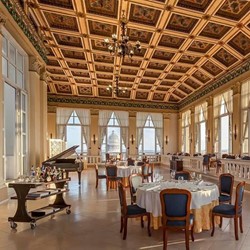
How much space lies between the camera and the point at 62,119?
16484 millimetres

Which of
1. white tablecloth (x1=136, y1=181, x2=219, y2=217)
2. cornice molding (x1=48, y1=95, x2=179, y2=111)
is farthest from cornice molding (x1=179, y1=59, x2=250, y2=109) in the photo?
white tablecloth (x1=136, y1=181, x2=219, y2=217)

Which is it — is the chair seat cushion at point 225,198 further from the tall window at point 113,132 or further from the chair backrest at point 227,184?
the tall window at point 113,132

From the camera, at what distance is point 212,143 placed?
13.5 meters

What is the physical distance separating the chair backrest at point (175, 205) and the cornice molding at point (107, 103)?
14.1 meters

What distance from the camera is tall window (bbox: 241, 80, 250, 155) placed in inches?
421

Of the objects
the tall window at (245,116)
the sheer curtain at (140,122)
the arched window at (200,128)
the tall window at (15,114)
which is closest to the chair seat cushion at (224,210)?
the tall window at (15,114)

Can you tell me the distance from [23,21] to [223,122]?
33.3ft

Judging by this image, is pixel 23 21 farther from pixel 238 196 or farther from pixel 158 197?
pixel 238 196

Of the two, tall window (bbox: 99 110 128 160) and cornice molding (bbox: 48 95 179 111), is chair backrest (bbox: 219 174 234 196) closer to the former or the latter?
tall window (bbox: 99 110 128 160)

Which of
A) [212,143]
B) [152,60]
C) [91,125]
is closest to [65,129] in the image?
[91,125]

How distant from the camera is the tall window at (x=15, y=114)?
7457 millimetres

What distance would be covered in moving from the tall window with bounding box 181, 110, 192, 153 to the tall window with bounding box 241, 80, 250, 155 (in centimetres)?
582

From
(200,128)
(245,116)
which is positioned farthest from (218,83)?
(200,128)

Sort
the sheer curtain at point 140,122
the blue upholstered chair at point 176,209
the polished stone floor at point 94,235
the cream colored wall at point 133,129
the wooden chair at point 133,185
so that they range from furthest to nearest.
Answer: the sheer curtain at point 140,122 → the cream colored wall at point 133,129 → the wooden chair at point 133,185 → the polished stone floor at point 94,235 → the blue upholstered chair at point 176,209
